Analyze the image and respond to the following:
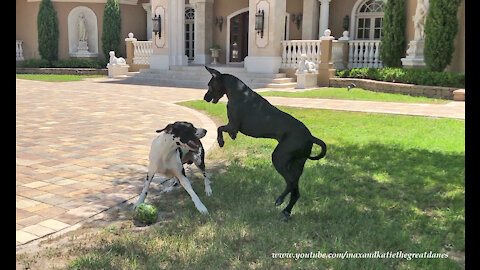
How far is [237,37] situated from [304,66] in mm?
7464

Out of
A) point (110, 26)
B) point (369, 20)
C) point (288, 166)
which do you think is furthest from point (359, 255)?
point (110, 26)

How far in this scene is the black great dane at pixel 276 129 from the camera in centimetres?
363

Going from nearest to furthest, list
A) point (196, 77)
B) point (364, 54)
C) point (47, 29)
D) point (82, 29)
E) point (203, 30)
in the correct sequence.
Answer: point (364, 54) < point (196, 77) < point (203, 30) < point (47, 29) < point (82, 29)

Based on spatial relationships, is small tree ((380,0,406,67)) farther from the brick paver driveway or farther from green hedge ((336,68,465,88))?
the brick paver driveway

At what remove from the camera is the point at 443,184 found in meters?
4.89

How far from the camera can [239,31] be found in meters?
22.9

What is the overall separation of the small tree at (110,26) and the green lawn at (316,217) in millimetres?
21735

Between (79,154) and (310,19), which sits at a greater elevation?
(310,19)

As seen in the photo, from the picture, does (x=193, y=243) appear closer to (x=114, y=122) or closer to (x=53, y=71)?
(x=114, y=122)

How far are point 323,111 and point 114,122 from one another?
502cm

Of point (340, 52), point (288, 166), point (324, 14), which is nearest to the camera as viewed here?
point (288, 166)

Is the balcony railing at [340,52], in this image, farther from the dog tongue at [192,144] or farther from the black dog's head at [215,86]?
the dog tongue at [192,144]

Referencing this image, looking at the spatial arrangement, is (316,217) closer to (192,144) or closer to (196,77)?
(192,144)
